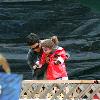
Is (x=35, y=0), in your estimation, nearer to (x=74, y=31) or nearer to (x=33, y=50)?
(x=74, y=31)

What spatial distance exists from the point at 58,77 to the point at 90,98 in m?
0.61

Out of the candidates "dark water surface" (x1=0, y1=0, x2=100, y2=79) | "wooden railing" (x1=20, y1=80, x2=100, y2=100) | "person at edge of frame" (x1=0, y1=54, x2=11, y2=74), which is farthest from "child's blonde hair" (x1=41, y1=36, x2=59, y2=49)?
"dark water surface" (x1=0, y1=0, x2=100, y2=79)

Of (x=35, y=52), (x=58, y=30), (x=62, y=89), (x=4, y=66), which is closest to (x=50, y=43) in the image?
(x=35, y=52)

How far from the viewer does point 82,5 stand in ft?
24.9

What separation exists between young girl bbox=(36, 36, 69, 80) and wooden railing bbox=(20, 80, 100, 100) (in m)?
0.18

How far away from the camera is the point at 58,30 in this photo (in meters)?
7.55

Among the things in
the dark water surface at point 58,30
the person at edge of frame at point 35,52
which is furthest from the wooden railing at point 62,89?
the dark water surface at point 58,30

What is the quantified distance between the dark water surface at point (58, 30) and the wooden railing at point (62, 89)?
1.24 m

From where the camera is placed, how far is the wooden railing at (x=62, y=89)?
19.0 feet

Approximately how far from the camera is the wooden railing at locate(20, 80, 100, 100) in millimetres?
5784

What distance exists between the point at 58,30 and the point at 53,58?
1440 mm

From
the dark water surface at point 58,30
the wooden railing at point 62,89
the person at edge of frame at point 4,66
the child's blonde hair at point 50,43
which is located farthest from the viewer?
the dark water surface at point 58,30

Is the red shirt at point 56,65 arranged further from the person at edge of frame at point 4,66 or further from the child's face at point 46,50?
the person at edge of frame at point 4,66

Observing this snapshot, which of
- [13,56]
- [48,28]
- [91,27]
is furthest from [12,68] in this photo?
[91,27]
